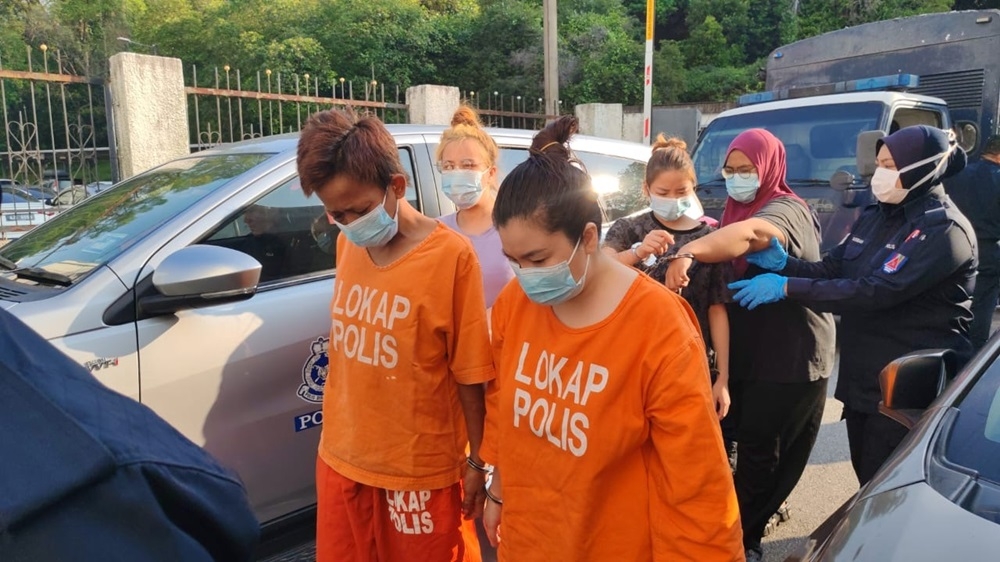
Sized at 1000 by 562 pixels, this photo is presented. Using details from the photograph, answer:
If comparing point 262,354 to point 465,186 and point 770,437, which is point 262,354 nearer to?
point 465,186

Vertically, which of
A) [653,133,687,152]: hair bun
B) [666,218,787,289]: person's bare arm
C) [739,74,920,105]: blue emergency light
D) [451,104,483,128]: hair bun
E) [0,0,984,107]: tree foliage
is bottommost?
[666,218,787,289]: person's bare arm

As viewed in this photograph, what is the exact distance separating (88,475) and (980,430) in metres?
1.86

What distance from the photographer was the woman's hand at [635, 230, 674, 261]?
8.06ft

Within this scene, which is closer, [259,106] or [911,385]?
[911,385]

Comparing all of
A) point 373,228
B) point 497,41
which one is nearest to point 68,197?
point 373,228

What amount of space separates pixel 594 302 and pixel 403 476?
0.75 meters

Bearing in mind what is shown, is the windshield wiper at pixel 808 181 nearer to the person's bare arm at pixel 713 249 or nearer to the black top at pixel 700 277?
the black top at pixel 700 277

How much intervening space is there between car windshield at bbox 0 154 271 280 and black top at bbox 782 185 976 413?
226cm

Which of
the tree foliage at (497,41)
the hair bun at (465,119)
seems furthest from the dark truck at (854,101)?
the tree foliage at (497,41)

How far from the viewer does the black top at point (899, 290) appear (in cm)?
240

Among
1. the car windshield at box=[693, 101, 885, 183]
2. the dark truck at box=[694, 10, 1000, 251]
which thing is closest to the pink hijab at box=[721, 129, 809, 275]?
the dark truck at box=[694, 10, 1000, 251]

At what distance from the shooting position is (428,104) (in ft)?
28.1

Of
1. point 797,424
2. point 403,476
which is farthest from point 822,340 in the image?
point 403,476

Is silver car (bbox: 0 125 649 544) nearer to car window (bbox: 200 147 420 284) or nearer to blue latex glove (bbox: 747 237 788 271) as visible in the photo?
car window (bbox: 200 147 420 284)
